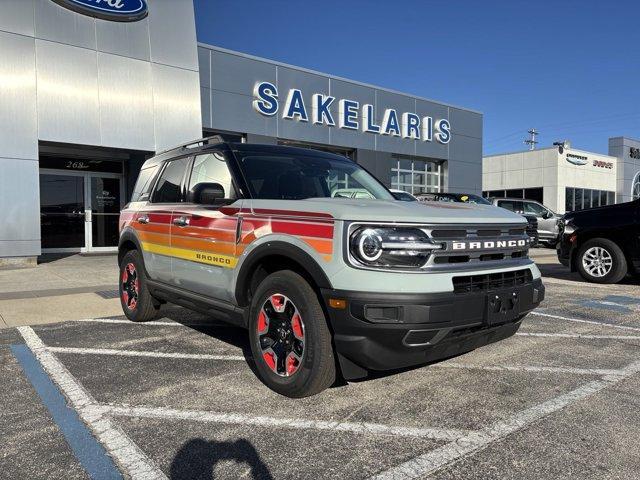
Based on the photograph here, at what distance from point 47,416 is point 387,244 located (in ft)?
7.97

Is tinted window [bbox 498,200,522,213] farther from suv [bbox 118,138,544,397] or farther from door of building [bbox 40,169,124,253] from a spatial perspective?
suv [bbox 118,138,544,397]

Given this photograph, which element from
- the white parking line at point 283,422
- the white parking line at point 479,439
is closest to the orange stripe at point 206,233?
the white parking line at point 283,422

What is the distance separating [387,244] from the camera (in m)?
3.15

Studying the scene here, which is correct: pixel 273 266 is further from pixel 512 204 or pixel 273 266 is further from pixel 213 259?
pixel 512 204

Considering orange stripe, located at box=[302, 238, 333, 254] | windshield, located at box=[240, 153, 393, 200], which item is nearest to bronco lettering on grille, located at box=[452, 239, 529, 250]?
orange stripe, located at box=[302, 238, 333, 254]

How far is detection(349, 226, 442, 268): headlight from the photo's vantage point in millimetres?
3152

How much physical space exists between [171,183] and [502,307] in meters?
3.47

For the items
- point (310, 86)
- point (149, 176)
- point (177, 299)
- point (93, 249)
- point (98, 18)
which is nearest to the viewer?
point (177, 299)

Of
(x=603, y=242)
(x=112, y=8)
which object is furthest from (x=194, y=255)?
(x=112, y=8)

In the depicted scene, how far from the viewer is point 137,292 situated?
19.4 feet

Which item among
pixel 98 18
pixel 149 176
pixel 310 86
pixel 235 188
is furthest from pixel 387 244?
pixel 310 86

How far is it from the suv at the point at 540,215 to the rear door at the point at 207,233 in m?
14.5

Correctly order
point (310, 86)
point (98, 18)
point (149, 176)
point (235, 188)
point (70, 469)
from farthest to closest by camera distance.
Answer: point (310, 86), point (98, 18), point (149, 176), point (235, 188), point (70, 469)

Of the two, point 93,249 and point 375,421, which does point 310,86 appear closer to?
point 93,249
